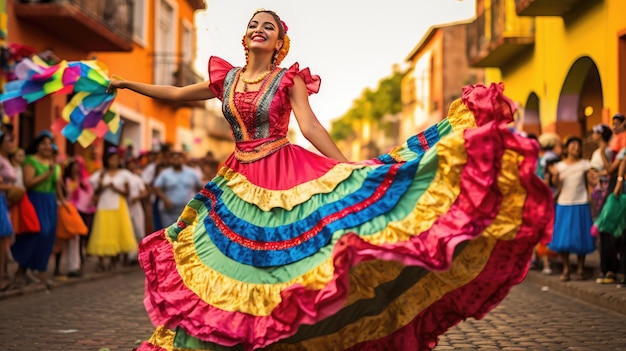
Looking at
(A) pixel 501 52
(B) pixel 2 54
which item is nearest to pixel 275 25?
(B) pixel 2 54

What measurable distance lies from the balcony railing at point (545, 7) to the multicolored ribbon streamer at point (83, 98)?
40.2 ft

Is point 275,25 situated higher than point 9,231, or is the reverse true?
point 275,25

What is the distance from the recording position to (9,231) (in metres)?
11.0

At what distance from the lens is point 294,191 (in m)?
5.29

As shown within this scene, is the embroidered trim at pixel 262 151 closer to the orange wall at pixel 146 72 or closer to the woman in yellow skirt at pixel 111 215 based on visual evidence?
the woman in yellow skirt at pixel 111 215

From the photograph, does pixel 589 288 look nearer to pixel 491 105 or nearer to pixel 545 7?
pixel 491 105

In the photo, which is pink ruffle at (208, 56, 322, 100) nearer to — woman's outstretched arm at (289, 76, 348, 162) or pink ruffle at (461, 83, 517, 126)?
woman's outstretched arm at (289, 76, 348, 162)

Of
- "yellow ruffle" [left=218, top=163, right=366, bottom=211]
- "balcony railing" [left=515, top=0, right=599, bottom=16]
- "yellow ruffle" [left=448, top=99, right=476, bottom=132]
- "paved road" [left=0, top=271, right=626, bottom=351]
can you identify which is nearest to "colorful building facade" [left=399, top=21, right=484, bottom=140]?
"balcony railing" [left=515, top=0, right=599, bottom=16]

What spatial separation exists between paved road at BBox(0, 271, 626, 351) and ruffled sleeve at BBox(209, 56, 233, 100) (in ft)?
7.55

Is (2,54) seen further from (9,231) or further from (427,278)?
(427,278)

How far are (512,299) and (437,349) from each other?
410 cm

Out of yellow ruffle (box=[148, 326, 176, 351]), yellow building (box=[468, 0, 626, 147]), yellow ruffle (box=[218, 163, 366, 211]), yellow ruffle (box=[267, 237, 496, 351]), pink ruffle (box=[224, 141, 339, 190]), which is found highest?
yellow building (box=[468, 0, 626, 147])

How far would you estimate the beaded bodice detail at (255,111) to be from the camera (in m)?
5.50

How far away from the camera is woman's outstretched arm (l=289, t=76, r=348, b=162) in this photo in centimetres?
544
